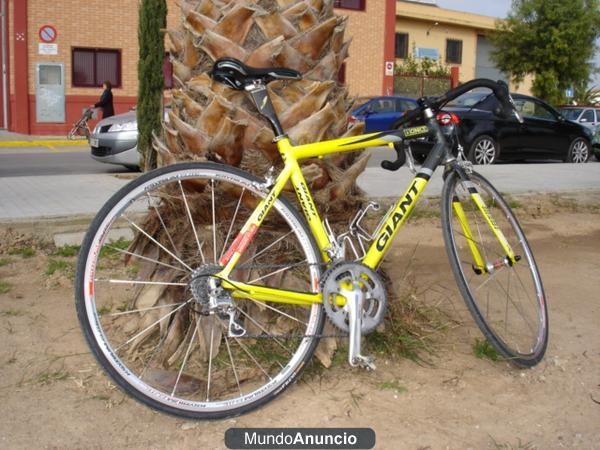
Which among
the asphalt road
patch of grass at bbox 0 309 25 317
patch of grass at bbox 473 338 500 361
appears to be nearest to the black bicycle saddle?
patch of grass at bbox 473 338 500 361

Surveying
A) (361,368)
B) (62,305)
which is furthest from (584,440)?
(62,305)

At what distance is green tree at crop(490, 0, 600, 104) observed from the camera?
33.2 m

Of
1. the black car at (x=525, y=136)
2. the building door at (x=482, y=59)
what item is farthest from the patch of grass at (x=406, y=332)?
the building door at (x=482, y=59)

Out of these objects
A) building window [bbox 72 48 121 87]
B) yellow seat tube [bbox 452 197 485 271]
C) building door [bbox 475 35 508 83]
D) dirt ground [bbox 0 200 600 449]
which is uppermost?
building door [bbox 475 35 508 83]

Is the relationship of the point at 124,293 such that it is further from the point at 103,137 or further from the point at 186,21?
the point at 103,137

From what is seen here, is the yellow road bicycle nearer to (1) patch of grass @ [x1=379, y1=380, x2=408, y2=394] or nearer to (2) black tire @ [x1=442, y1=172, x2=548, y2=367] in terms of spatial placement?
(2) black tire @ [x1=442, y1=172, x2=548, y2=367]

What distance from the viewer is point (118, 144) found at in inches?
499

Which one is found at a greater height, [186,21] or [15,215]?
[186,21]

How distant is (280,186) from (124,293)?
6.02 ft

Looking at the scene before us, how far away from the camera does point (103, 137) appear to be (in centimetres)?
1281

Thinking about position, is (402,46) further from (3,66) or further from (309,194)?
(309,194)

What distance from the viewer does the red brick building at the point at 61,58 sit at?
23000 millimetres

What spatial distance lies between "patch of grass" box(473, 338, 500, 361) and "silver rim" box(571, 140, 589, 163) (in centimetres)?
1387

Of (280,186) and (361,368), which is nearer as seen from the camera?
(280,186)
